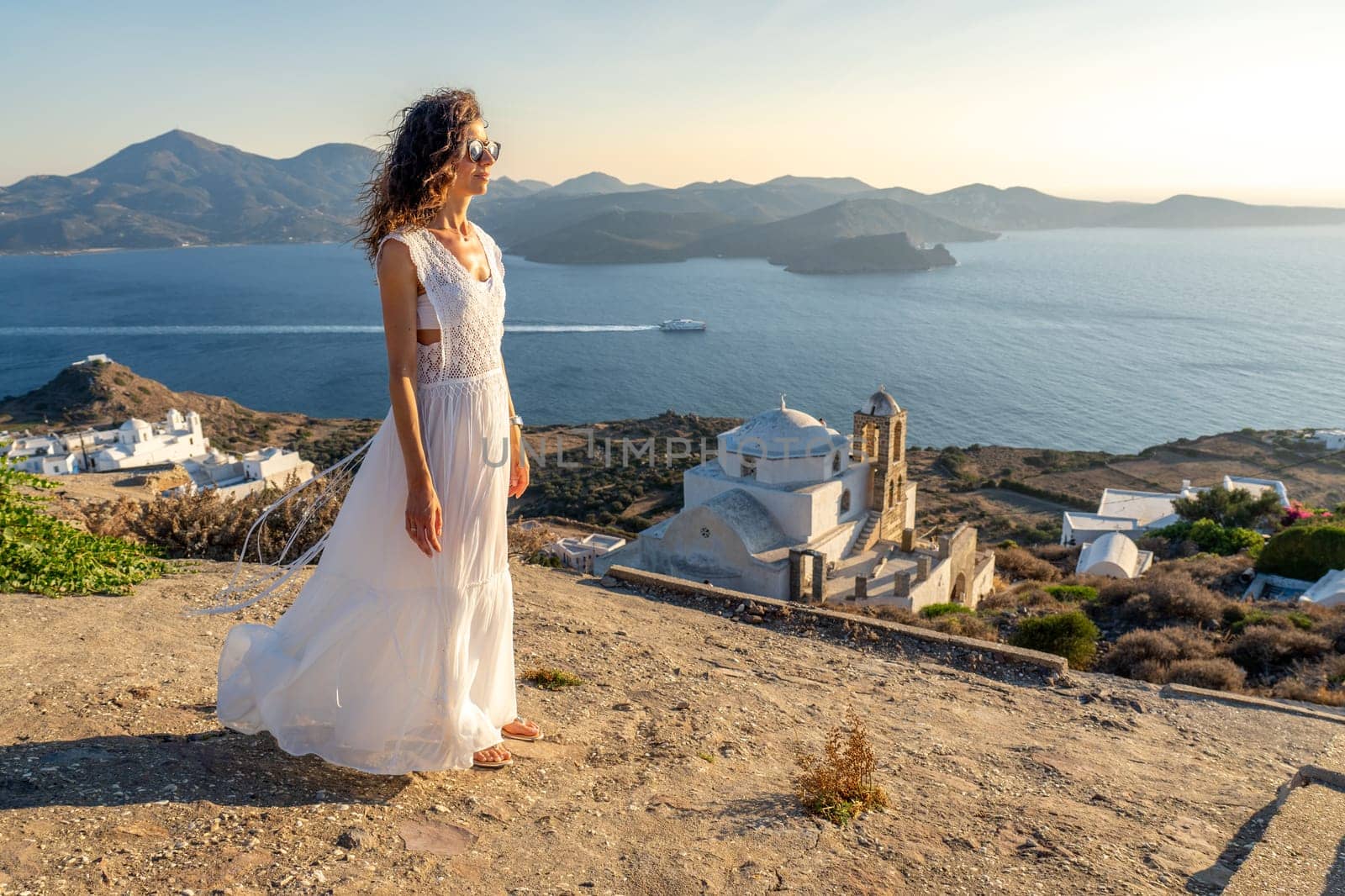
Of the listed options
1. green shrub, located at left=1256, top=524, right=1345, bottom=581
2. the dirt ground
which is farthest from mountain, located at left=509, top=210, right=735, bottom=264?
the dirt ground

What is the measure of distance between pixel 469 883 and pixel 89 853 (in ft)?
Answer: 3.31

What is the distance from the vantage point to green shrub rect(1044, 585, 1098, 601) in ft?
43.4

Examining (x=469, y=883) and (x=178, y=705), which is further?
(x=178, y=705)

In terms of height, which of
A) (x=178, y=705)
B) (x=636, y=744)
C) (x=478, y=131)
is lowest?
(x=636, y=744)

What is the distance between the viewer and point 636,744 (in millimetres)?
3574

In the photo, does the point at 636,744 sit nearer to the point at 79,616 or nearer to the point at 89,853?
the point at 89,853

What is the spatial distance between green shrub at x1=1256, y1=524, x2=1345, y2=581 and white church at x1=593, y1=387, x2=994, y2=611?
17.4 feet

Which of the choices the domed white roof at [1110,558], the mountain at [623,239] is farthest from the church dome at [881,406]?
the mountain at [623,239]

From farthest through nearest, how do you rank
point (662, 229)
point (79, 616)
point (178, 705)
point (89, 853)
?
point (662, 229)
point (79, 616)
point (178, 705)
point (89, 853)

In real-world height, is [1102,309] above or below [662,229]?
below

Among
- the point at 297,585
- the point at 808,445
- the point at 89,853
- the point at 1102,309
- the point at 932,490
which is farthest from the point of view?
the point at 1102,309

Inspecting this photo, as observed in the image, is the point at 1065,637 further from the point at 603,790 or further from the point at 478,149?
the point at 478,149

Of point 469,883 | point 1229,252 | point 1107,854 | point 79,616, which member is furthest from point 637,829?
point 1229,252

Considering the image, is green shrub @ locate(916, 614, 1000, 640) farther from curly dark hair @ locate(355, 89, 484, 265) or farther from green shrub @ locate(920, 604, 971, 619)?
curly dark hair @ locate(355, 89, 484, 265)
